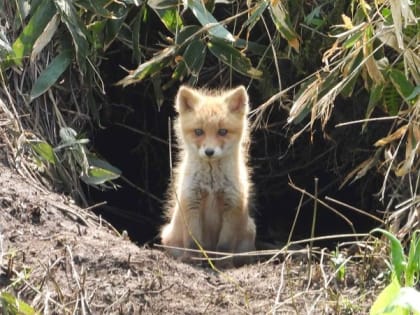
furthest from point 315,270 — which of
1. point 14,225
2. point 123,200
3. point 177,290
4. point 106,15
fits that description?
point 123,200

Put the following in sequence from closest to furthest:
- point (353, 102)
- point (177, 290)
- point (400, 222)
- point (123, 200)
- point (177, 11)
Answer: point (177, 290)
point (400, 222)
point (177, 11)
point (353, 102)
point (123, 200)

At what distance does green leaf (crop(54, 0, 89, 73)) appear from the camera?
6.09m

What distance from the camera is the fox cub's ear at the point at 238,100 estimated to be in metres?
6.67

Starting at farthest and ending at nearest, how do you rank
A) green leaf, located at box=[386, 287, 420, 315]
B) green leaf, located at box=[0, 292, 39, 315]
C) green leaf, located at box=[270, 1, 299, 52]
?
green leaf, located at box=[270, 1, 299, 52] → green leaf, located at box=[0, 292, 39, 315] → green leaf, located at box=[386, 287, 420, 315]

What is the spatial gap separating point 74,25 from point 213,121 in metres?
1.12

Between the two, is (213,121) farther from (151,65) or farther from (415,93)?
(415,93)

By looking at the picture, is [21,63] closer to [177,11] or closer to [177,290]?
[177,11]

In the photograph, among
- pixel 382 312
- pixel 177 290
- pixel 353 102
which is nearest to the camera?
pixel 382 312

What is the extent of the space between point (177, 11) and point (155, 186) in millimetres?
2718

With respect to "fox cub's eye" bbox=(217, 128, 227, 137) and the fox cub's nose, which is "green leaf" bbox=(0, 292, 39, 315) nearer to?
the fox cub's nose

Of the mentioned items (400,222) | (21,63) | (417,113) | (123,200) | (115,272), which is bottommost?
(123,200)

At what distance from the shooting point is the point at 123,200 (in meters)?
8.66

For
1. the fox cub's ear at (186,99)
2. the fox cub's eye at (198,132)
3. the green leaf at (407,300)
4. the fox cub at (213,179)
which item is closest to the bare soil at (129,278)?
the fox cub at (213,179)

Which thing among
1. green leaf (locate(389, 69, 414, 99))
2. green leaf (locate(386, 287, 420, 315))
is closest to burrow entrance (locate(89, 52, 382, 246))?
green leaf (locate(389, 69, 414, 99))
